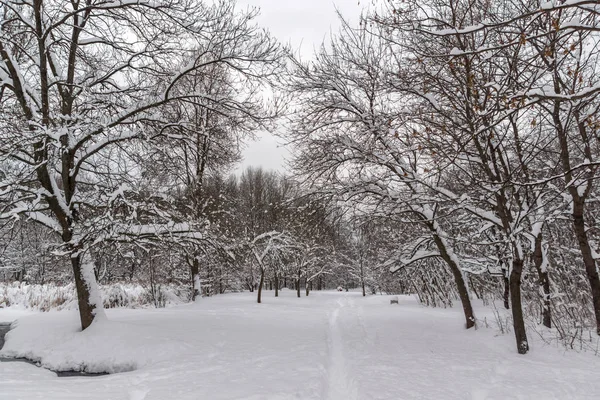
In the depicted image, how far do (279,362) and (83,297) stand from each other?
180 inches

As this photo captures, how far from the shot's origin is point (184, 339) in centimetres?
707

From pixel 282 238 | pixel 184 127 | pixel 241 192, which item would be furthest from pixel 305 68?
pixel 241 192

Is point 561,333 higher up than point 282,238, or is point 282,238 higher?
point 282,238

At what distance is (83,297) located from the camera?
7.41 metres

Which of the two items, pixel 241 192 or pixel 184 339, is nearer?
pixel 184 339

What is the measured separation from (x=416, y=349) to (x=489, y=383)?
202cm

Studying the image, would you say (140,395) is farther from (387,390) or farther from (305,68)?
(305,68)

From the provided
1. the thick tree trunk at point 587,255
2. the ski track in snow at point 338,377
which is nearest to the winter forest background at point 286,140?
the thick tree trunk at point 587,255

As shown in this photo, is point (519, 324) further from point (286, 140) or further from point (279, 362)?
point (286, 140)

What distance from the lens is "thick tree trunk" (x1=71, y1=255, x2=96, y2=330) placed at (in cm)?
736

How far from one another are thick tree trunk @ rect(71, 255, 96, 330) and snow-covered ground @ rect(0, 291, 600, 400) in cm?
29

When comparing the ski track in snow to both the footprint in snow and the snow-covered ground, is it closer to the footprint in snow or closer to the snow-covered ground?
the snow-covered ground

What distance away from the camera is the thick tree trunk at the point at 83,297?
7.36 meters

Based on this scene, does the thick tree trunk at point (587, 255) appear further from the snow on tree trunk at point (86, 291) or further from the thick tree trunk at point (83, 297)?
the thick tree trunk at point (83, 297)
